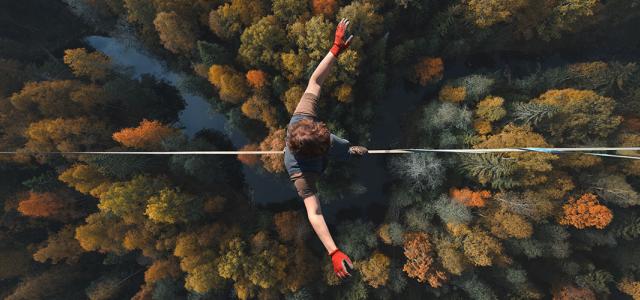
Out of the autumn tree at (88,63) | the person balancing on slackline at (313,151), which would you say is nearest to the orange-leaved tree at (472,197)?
the person balancing on slackline at (313,151)

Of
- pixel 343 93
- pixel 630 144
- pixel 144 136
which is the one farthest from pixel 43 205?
pixel 630 144

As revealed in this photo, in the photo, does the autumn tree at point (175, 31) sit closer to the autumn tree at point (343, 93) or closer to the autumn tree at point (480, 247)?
the autumn tree at point (343, 93)

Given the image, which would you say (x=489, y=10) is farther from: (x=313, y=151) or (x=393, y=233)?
(x=313, y=151)

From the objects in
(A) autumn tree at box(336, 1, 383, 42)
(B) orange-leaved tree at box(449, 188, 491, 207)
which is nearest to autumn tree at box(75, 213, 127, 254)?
(A) autumn tree at box(336, 1, 383, 42)

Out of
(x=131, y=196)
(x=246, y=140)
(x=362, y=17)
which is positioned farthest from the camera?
(x=246, y=140)

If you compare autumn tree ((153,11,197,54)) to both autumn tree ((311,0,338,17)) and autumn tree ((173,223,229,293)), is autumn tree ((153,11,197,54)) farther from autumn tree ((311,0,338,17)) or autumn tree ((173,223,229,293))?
autumn tree ((173,223,229,293))

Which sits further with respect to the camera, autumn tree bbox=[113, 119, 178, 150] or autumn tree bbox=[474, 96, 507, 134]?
Result: autumn tree bbox=[113, 119, 178, 150]
